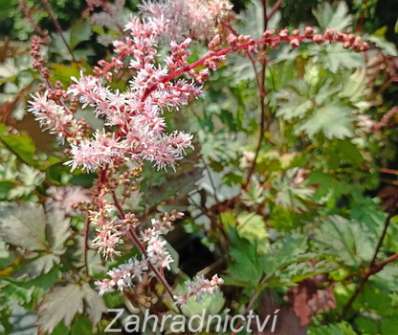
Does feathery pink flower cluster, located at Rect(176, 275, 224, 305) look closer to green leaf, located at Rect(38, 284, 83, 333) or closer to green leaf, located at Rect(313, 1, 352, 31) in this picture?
green leaf, located at Rect(38, 284, 83, 333)

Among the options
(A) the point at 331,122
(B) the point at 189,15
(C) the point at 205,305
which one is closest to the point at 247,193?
Answer: (A) the point at 331,122

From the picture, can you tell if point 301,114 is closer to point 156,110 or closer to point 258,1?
point 258,1

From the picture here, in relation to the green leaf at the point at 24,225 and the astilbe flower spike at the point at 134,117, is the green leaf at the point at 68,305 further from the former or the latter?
the astilbe flower spike at the point at 134,117

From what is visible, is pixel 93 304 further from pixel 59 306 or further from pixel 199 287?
pixel 199 287

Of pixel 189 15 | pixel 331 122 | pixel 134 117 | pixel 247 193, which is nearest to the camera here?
pixel 134 117

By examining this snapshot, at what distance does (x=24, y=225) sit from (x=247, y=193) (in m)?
0.65

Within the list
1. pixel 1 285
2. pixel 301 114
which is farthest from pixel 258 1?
pixel 1 285

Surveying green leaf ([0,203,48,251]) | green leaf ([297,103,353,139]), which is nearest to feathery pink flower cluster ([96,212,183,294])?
green leaf ([0,203,48,251])

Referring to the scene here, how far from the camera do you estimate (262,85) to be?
1.20 m

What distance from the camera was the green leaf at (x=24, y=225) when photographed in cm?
96

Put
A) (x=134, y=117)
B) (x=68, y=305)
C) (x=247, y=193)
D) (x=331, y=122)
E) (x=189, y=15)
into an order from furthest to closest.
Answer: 1. (x=247, y=193)
2. (x=331, y=122)
3. (x=189, y=15)
4. (x=68, y=305)
5. (x=134, y=117)

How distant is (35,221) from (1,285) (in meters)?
0.16

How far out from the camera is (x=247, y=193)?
1408 mm

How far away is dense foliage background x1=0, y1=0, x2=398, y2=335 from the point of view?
1.00 m
